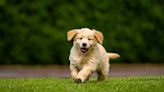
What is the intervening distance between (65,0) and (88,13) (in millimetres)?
805

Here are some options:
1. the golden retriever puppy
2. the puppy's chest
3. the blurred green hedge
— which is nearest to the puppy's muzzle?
the golden retriever puppy

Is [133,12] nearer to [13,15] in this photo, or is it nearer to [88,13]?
[88,13]

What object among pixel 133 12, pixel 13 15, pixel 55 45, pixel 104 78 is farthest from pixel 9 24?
pixel 104 78

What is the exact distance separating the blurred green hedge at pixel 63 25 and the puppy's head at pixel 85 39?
28.3 ft

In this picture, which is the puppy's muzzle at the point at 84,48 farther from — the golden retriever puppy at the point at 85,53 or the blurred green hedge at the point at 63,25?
the blurred green hedge at the point at 63,25

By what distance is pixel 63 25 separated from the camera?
63.1ft

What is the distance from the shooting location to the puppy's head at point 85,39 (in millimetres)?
10234

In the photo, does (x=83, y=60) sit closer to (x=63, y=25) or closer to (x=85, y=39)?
(x=85, y=39)

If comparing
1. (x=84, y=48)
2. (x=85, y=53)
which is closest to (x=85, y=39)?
(x=84, y=48)

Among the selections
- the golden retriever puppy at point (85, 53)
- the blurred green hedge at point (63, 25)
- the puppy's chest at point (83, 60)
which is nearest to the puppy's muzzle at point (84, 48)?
the golden retriever puppy at point (85, 53)

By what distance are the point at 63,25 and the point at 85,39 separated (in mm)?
8995

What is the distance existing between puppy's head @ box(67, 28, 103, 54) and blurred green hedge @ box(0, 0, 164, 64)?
8629 mm

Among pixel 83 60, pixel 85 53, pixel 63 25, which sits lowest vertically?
pixel 83 60

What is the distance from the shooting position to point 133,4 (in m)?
20.1
